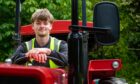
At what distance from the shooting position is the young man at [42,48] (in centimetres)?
390

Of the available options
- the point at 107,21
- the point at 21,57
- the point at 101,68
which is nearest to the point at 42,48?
the point at 21,57

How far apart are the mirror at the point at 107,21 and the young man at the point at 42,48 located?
0.52 metres

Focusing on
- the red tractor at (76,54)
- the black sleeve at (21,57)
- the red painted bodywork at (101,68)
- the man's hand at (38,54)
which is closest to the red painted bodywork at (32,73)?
the red tractor at (76,54)

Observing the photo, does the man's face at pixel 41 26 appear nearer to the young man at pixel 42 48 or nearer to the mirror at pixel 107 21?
the young man at pixel 42 48

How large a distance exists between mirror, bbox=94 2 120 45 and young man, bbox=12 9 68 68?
521 mm

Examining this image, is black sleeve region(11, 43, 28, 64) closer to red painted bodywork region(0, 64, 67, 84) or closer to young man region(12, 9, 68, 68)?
young man region(12, 9, 68, 68)

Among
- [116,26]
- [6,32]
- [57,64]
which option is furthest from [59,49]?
[6,32]

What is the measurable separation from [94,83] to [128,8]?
11817 mm

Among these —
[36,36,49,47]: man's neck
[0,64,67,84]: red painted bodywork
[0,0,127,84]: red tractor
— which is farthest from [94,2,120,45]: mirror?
[36,36,49,47]: man's neck

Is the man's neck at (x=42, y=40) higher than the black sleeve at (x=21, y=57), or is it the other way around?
the man's neck at (x=42, y=40)

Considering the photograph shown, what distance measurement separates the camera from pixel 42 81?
3.34 meters

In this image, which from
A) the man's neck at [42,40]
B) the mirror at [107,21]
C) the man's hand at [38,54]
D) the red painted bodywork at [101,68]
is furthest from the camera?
the red painted bodywork at [101,68]

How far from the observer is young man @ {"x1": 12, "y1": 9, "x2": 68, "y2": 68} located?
3.90 metres

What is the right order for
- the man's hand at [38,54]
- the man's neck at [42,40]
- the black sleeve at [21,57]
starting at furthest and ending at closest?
the man's neck at [42,40], the black sleeve at [21,57], the man's hand at [38,54]
